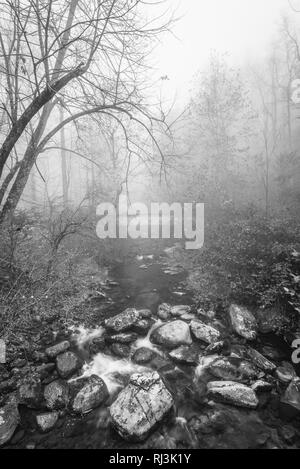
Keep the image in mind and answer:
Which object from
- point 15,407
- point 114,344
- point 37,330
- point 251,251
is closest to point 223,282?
point 251,251

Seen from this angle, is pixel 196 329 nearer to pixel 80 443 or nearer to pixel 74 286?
pixel 80 443

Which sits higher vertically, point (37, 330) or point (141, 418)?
point (37, 330)

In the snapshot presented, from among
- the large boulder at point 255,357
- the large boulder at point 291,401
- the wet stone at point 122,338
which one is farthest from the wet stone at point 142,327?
the large boulder at point 291,401

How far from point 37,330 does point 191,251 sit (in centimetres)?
681

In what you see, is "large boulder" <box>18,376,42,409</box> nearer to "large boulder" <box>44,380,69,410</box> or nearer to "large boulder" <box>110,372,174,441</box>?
"large boulder" <box>44,380,69,410</box>

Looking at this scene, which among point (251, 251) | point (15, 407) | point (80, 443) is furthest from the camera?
point (251, 251)

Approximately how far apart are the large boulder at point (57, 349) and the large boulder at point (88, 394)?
0.72 m

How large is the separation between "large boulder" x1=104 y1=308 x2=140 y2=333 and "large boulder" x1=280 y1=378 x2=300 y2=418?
2963 mm

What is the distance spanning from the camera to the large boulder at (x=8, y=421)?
3.16 meters

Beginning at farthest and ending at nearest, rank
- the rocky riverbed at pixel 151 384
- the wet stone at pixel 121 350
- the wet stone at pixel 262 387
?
the wet stone at pixel 121 350 < the wet stone at pixel 262 387 < the rocky riverbed at pixel 151 384

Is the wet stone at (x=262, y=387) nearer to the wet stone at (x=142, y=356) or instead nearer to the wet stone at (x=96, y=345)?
the wet stone at (x=142, y=356)

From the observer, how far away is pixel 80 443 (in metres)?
3.22

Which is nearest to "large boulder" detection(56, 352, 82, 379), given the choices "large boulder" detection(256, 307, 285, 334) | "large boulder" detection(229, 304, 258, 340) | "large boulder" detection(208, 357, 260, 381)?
"large boulder" detection(208, 357, 260, 381)

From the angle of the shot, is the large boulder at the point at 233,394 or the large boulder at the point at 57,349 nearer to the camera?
the large boulder at the point at 233,394
